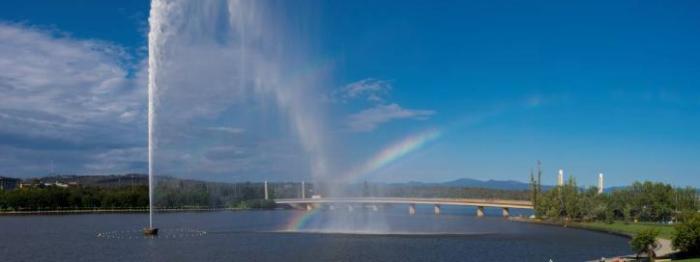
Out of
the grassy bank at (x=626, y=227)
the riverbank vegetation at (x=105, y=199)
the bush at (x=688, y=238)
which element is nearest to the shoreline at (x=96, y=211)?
the riverbank vegetation at (x=105, y=199)

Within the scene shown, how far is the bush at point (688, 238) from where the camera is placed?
Answer: 155 ft

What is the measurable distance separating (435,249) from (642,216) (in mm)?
57037

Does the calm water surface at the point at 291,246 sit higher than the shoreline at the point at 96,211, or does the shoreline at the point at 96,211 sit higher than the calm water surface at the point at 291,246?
the calm water surface at the point at 291,246

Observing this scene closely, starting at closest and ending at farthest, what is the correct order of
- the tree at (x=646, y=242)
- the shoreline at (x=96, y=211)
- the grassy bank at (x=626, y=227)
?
the tree at (x=646, y=242)
the grassy bank at (x=626, y=227)
the shoreline at (x=96, y=211)

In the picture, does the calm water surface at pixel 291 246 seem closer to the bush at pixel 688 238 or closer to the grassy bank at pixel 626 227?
the grassy bank at pixel 626 227

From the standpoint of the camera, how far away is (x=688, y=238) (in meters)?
47.3

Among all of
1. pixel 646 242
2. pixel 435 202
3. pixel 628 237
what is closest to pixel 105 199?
pixel 435 202

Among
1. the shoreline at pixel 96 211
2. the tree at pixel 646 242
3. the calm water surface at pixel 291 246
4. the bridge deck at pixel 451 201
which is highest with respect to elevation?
the tree at pixel 646 242

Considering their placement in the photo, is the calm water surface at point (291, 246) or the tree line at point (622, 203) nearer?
the calm water surface at point (291, 246)

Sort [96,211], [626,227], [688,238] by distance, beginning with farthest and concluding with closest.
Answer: [96,211]
[626,227]
[688,238]

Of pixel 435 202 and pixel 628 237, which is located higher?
pixel 628 237

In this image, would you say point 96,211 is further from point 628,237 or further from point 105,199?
point 628,237

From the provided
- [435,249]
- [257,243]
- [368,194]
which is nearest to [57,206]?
[368,194]

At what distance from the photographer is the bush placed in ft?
155
